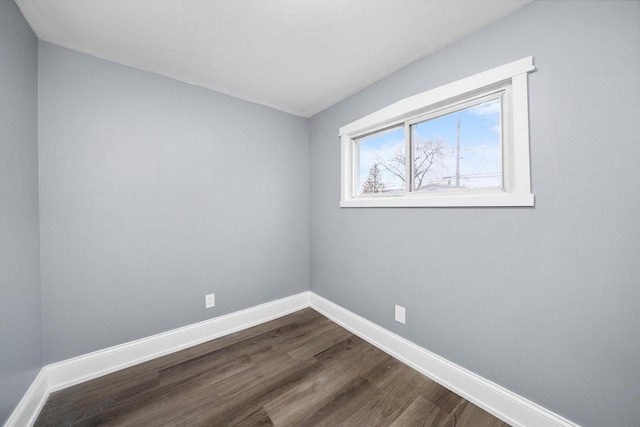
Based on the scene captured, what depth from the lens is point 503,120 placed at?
138cm

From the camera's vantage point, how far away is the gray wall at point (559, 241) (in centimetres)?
99

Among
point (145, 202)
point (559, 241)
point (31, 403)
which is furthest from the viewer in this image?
point (145, 202)

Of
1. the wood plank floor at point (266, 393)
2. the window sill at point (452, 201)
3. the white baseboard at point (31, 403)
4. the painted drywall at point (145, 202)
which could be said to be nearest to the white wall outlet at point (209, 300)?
the painted drywall at point (145, 202)

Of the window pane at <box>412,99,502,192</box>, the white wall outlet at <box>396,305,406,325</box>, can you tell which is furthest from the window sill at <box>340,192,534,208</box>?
the white wall outlet at <box>396,305,406,325</box>

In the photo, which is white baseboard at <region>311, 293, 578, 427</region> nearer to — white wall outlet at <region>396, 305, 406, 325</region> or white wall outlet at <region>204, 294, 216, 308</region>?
white wall outlet at <region>396, 305, 406, 325</region>

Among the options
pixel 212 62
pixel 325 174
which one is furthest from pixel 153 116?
pixel 325 174

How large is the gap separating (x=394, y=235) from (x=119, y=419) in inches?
83.3

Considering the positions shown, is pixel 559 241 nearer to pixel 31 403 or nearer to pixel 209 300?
pixel 209 300

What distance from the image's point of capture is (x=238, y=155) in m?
2.28

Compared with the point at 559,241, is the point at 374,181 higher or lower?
higher

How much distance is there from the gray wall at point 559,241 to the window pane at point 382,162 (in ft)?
1.43

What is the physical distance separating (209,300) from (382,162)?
209cm

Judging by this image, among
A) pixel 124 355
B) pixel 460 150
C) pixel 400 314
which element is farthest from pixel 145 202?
pixel 460 150

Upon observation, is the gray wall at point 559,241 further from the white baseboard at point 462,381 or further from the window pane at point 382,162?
the window pane at point 382,162
